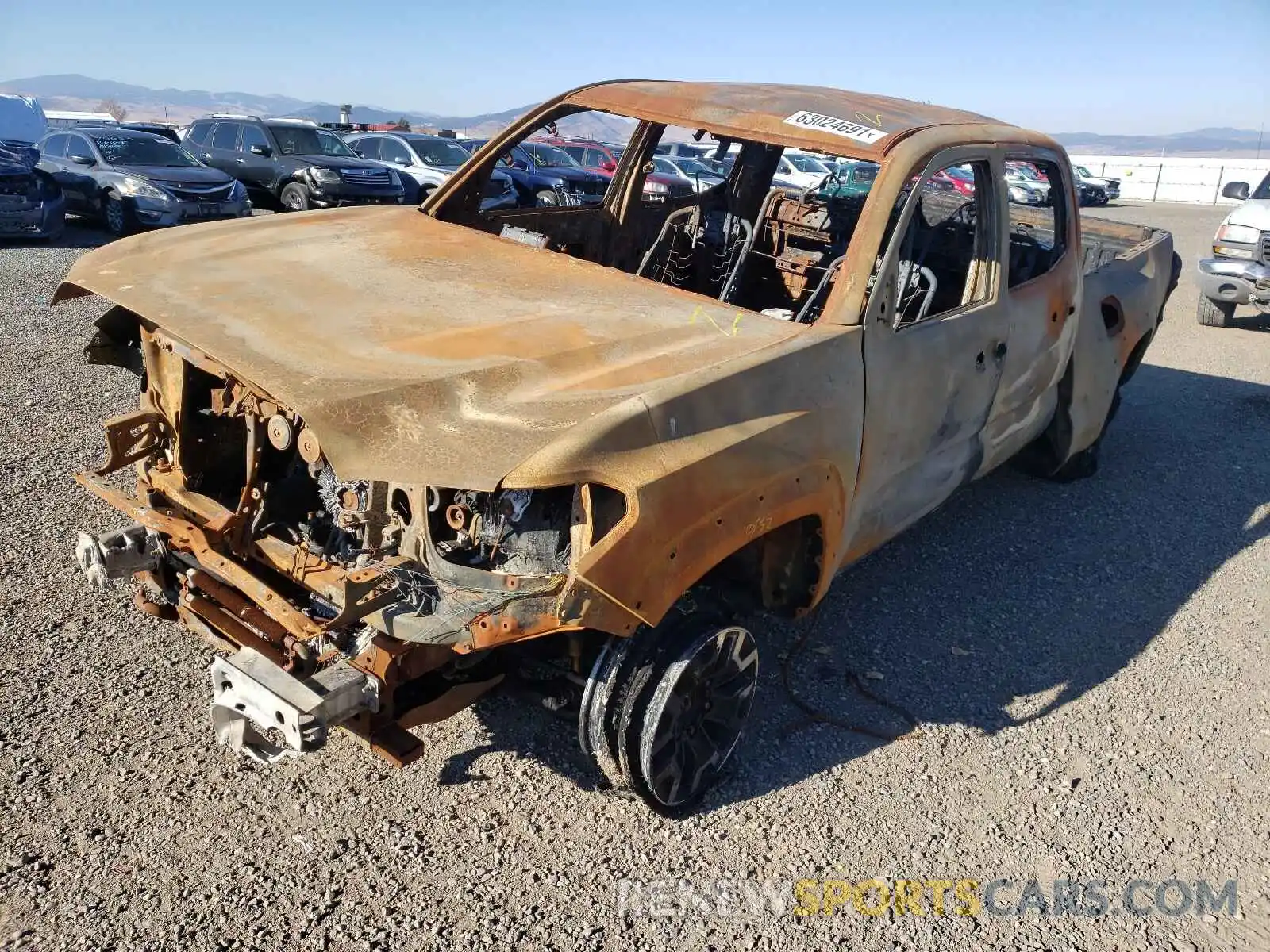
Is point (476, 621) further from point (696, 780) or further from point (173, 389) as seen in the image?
point (173, 389)

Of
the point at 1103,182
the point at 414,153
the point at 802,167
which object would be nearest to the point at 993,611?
the point at 414,153

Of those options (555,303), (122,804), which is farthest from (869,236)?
(122,804)

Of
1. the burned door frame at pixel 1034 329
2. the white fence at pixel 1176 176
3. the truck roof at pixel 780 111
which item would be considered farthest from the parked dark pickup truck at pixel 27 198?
the white fence at pixel 1176 176

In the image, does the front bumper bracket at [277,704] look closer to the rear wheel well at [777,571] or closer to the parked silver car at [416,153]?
the rear wheel well at [777,571]

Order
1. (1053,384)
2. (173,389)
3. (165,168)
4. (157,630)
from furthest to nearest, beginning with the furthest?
(165,168) → (1053,384) → (157,630) → (173,389)

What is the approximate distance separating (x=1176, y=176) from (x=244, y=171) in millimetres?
34241

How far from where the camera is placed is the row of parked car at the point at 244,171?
11.9m

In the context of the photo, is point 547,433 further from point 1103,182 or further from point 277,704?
point 1103,182

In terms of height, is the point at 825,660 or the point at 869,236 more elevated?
the point at 869,236

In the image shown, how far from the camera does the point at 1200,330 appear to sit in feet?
33.5

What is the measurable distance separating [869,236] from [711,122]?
0.89 meters

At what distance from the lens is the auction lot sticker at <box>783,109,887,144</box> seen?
344cm

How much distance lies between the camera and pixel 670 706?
2.79 meters

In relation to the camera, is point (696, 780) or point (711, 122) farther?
point (711, 122)
